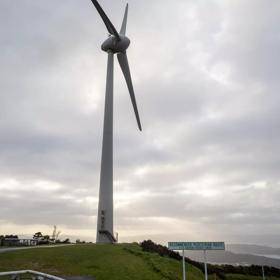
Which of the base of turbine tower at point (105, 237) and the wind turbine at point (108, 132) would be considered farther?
the wind turbine at point (108, 132)

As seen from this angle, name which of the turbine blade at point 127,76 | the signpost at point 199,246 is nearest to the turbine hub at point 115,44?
the turbine blade at point 127,76

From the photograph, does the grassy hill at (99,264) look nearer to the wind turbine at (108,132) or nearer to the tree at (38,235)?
the wind turbine at (108,132)

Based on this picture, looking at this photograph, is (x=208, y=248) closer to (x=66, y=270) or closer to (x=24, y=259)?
(x=66, y=270)

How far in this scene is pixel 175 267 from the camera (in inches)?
1139

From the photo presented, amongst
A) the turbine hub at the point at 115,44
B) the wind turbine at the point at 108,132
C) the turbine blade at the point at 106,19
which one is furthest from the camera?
the turbine hub at the point at 115,44

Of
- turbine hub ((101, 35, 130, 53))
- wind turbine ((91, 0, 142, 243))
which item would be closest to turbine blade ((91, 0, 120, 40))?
wind turbine ((91, 0, 142, 243))

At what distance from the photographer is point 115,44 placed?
5066 centimetres

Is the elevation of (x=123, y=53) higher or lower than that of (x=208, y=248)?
higher

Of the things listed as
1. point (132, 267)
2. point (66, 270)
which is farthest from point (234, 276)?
point (66, 270)

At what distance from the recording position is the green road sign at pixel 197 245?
21.8 meters

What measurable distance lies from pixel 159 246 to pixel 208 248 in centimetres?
1856

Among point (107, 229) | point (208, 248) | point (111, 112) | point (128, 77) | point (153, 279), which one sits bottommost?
point (153, 279)

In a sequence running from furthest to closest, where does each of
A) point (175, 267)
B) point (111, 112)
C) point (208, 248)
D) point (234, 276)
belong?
point (111, 112), point (234, 276), point (175, 267), point (208, 248)

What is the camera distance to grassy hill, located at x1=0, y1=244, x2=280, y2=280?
877 inches
